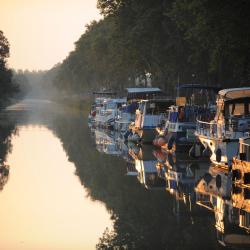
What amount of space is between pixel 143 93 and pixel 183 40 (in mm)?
7129

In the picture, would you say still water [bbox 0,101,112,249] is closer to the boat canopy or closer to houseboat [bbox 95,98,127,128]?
the boat canopy

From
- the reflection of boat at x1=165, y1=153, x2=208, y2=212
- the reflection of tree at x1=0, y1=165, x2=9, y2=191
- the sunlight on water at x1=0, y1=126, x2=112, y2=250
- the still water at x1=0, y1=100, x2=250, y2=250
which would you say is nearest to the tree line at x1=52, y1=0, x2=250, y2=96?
the still water at x1=0, y1=100, x2=250, y2=250

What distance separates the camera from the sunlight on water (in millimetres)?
18219

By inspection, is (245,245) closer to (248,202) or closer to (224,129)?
(248,202)

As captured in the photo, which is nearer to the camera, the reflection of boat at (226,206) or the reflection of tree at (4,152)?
the reflection of boat at (226,206)

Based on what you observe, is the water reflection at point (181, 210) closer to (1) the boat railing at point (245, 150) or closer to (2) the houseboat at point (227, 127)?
(2) the houseboat at point (227, 127)

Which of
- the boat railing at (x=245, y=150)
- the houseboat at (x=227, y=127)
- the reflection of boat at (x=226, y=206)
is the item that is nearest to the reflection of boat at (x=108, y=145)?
the houseboat at (x=227, y=127)

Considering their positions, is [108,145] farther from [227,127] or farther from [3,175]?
[3,175]

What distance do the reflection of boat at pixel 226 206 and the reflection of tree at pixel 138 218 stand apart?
0.33 metres

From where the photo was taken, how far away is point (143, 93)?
6475cm

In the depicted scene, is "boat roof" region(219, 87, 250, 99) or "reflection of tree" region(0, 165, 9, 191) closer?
"reflection of tree" region(0, 165, 9, 191)

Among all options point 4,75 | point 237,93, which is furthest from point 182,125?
point 4,75

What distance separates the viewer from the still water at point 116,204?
18219 mm

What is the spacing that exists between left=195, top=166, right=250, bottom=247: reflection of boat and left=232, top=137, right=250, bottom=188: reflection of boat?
37 centimetres
